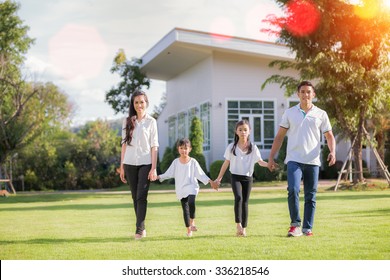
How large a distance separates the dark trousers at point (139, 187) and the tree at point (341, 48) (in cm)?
1278

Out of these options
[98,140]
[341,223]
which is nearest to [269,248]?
[341,223]

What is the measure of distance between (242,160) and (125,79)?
31148 mm

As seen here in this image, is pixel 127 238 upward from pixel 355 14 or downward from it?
downward

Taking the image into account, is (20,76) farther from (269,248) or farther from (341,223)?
(269,248)

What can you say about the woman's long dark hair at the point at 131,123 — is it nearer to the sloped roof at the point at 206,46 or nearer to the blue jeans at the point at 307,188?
the blue jeans at the point at 307,188

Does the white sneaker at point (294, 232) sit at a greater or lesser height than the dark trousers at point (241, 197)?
lesser

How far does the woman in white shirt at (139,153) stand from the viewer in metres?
8.02

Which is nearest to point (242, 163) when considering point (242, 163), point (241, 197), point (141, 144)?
point (242, 163)

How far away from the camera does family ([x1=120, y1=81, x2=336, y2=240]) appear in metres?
7.88

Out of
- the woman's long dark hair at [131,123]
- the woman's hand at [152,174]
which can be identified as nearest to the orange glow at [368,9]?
the woman's long dark hair at [131,123]

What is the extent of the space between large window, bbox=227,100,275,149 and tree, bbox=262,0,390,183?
960cm

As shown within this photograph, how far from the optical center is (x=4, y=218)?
12.7 meters

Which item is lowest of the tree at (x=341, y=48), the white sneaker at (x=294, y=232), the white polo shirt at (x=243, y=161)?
the white sneaker at (x=294, y=232)
